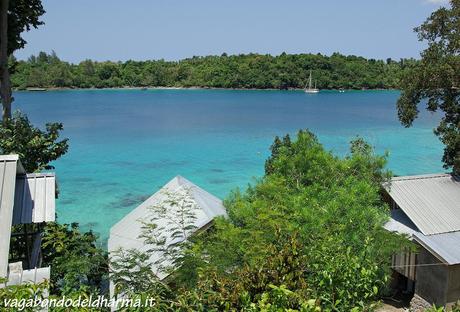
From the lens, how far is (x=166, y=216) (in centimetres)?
981

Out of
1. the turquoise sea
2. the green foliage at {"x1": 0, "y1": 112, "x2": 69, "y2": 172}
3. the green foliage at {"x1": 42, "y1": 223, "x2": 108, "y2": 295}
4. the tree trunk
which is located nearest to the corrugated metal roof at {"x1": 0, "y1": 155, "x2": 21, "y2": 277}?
the green foliage at {"x1": 42, "y1": 223, "x2": 108, "y2": 295}

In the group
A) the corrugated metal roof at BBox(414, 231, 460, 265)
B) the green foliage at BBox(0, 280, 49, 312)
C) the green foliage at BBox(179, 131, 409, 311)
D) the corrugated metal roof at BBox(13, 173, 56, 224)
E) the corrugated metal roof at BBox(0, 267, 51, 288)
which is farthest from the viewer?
the corrugated metal roof at BBox(414, 231, 460, 265)

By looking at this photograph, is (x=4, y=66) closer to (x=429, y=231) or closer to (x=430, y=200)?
(x=429, y=231)

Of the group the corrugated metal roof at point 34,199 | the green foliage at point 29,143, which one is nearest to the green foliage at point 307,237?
the corrugated metal roof at point 34,199

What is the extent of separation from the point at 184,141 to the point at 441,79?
3033 centimetres

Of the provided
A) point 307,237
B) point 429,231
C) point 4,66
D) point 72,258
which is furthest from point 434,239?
point 4,66

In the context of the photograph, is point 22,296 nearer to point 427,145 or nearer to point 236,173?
point 236,173

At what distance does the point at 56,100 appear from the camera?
250 feet

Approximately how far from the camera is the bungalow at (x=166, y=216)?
9.56m

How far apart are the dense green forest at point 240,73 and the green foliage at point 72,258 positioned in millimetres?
92860

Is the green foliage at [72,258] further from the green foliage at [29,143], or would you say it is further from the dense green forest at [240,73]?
the dense green forest at [240,73]

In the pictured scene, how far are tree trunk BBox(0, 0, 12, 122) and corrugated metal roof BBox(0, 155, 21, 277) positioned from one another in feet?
13.3

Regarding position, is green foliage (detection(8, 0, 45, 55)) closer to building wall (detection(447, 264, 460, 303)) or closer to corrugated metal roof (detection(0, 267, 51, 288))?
corrugated metal roof (detection(0, 267, 51, 288))

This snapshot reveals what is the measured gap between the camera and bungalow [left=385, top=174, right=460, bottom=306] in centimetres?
929
